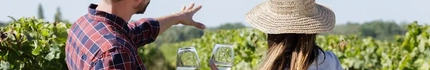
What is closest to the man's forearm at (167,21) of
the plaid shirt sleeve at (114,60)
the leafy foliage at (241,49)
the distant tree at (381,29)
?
the leafy foliage at (241,49)

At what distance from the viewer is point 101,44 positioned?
2629mm

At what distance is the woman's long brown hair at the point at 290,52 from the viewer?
10.1ft

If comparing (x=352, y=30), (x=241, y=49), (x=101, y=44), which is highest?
(x=101, y=44)

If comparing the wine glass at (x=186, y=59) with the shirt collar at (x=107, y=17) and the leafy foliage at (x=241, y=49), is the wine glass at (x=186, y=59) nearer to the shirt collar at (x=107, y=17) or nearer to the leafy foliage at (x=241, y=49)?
the leafy foliage at (x=241, y=49)

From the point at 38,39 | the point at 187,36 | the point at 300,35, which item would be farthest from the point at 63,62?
the point at 187,36

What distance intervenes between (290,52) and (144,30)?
55 centimetres

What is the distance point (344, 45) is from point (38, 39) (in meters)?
4.22

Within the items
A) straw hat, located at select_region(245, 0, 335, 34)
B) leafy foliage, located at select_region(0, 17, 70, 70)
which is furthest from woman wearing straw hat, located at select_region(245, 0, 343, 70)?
leafy foliage, located at select_region(0, 17, 70, 70)

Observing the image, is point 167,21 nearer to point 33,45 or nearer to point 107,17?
point 107,17

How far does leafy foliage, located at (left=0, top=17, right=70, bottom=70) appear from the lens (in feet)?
15.5

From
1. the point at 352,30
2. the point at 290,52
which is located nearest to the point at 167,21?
the point at 290,52

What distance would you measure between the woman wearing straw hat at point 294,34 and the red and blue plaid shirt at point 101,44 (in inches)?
18.1

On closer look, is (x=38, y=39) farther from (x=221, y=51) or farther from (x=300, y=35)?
(x=300, y=35)

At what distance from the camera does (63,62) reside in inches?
196
